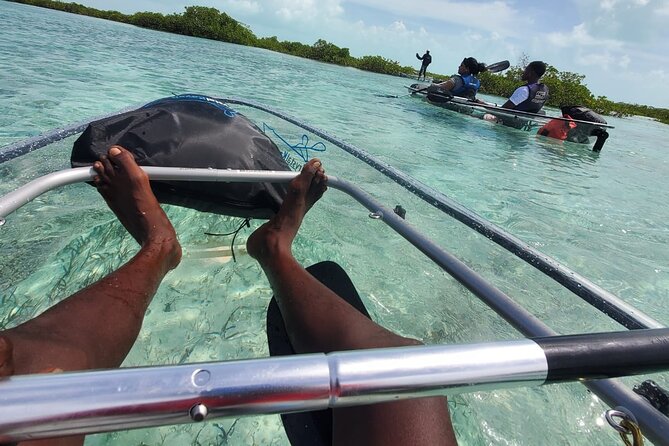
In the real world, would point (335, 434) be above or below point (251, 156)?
below

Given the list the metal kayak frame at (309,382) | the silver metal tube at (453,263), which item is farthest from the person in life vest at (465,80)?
the metal kayak frame at (309,382)

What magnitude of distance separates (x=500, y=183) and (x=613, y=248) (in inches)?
58.5

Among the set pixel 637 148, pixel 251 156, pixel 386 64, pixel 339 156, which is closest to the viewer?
pixel 251 156

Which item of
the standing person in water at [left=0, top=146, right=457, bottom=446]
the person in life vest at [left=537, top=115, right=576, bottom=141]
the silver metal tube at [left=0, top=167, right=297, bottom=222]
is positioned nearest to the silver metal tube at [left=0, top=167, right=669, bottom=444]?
the silver metal tube at [left=0, top=167, right=297, bottom=222]

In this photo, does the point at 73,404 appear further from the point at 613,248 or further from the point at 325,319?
the point at 613,248

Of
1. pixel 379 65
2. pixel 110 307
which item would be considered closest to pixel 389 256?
pixel 110 307

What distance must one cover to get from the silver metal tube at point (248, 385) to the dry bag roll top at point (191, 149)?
1.38 meters

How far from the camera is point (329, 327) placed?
1.06m

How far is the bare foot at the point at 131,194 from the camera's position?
1503 mm

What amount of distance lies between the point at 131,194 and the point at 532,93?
28.4 feet

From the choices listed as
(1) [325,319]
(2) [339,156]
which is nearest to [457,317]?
(1) [325,319]

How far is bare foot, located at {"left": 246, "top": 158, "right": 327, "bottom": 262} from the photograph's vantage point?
1.54 m

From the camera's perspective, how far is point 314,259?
2160 mm

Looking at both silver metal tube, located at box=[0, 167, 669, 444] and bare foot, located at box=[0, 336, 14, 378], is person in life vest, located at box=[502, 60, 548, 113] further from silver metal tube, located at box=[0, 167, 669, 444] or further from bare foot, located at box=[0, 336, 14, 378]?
bare foot, located at box=[0, 336, 14, 378]
